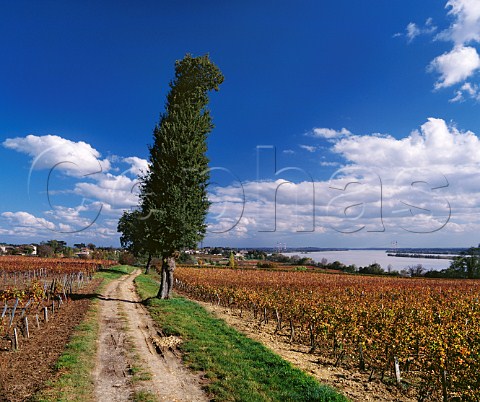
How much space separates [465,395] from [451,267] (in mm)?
93883

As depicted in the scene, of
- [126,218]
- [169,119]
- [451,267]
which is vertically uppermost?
[169,119]

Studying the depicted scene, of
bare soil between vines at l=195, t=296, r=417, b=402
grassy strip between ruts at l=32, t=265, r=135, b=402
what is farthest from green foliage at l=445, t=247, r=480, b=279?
grassy strip between ruts at l=32, t=265, r=135, b=402

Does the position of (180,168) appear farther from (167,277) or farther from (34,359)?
(34,359)

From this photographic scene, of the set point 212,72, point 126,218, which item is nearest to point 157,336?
point 212,72

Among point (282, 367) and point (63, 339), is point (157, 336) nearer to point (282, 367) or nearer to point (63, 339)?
point (63, 339)

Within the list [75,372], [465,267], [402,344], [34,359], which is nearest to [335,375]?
[402,344]

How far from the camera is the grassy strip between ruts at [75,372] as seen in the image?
8602 mm

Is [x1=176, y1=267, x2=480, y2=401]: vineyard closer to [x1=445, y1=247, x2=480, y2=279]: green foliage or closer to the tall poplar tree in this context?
the tall poplar tree

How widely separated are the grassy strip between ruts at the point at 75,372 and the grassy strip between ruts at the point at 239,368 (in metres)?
3.40

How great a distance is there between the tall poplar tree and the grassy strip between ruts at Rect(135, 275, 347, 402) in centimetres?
847

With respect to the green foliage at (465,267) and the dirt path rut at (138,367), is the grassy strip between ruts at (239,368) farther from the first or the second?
the green foliage at (465,267)

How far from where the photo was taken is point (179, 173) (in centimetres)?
2605

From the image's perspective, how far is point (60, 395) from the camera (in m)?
8.58

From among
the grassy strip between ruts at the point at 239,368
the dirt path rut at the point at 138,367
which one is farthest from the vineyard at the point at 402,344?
the dirt path rut at the point at 138,367
